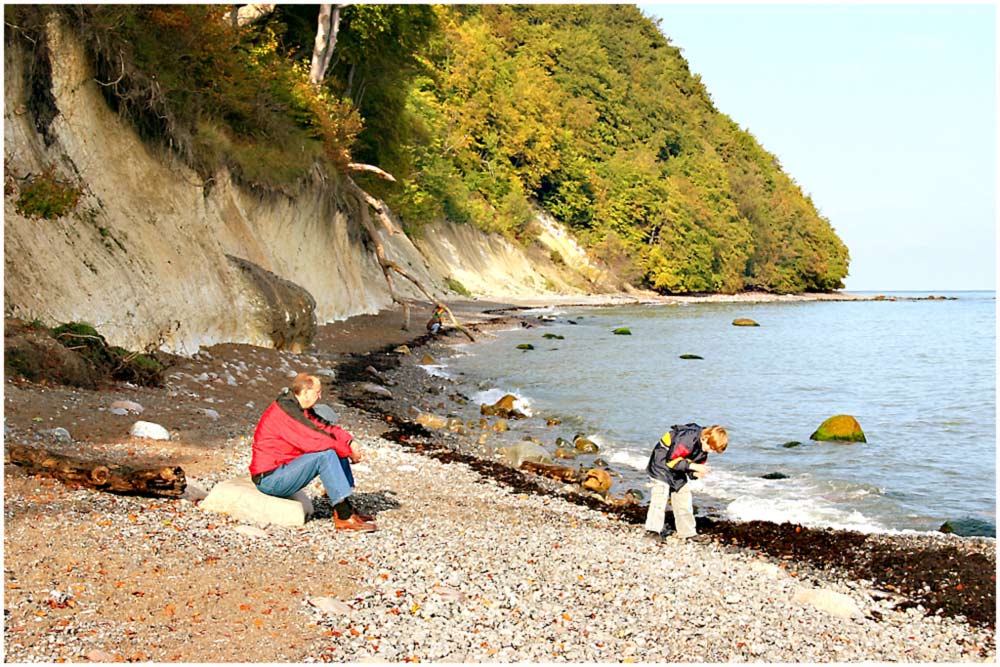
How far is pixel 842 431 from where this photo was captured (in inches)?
675

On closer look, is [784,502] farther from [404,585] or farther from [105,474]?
[105,474]

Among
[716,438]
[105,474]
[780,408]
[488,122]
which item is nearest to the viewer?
[105,474]

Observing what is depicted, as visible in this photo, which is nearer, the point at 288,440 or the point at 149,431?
the point at 288,440

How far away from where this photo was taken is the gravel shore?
211 inches

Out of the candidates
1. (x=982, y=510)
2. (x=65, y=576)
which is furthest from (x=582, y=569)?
(x=982, y=510)

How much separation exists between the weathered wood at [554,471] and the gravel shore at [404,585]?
7.01 ft

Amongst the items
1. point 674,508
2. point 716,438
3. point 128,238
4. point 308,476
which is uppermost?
point 128,238

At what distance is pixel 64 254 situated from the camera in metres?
13.5

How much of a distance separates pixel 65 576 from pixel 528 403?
15.0 m

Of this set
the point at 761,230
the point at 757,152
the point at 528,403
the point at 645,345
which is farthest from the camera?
the point at 757,152

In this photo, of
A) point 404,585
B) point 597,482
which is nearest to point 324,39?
point 597,482

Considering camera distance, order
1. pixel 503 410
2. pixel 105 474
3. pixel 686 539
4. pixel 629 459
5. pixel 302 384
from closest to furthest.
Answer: pixel 105 474, pixel 302 384, pixel 686 539, pixel 629 459, pixel 503 410

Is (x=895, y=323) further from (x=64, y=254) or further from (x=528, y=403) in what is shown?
(x=64, y=254)

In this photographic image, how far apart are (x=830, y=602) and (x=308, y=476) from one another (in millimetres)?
4715
